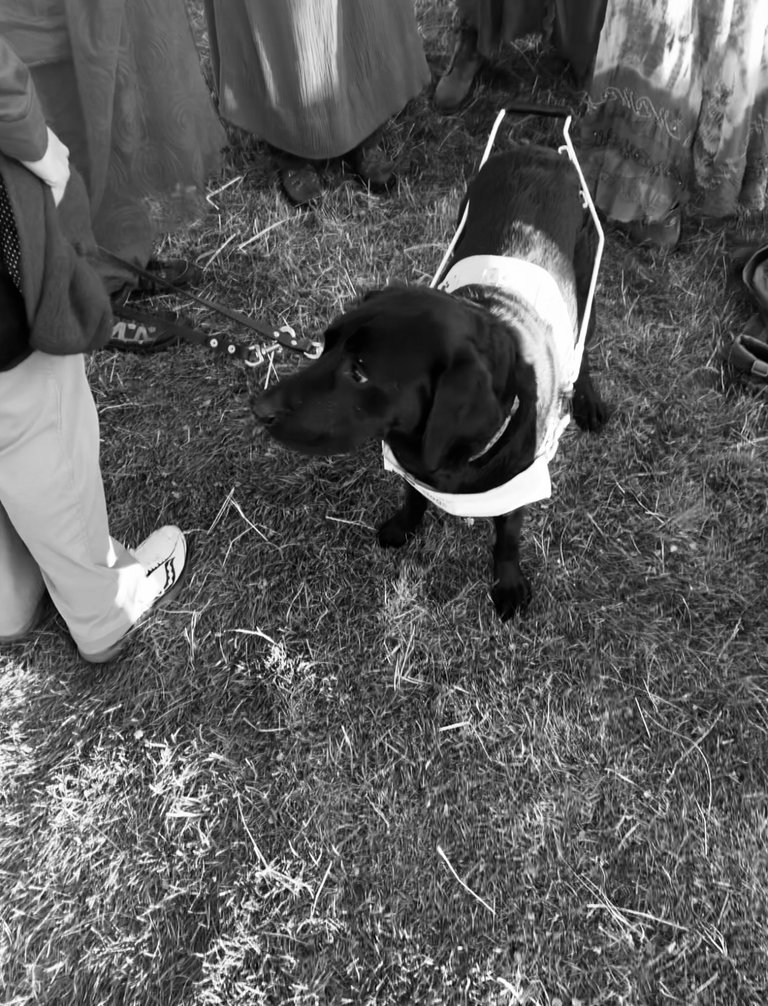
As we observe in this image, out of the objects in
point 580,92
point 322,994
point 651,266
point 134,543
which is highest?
point 580,92

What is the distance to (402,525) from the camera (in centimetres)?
240

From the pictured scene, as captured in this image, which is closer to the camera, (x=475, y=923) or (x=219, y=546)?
(x=475, y=923)

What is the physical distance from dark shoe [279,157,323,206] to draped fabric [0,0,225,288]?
32 centimetres

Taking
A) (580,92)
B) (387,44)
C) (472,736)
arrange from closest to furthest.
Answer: (472,736) < (387,44) < (580,92)

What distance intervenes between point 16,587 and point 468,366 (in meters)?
1.55

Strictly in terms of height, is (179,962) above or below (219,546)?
below

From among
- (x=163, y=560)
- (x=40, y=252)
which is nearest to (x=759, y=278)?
(x=163, y=560)

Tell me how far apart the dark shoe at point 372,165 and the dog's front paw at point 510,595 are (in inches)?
79.0

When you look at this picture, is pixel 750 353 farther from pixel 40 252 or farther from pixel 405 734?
pixel 40 252

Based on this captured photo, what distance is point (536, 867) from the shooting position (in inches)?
77.3

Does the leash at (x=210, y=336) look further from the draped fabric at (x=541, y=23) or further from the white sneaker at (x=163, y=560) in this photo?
the draped fabric at (x=541, y=23)

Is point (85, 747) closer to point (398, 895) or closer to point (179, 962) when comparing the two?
point (179, 962)

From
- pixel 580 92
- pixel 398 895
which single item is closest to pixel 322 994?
pixel 398 895

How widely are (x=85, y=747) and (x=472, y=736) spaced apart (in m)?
1.16
